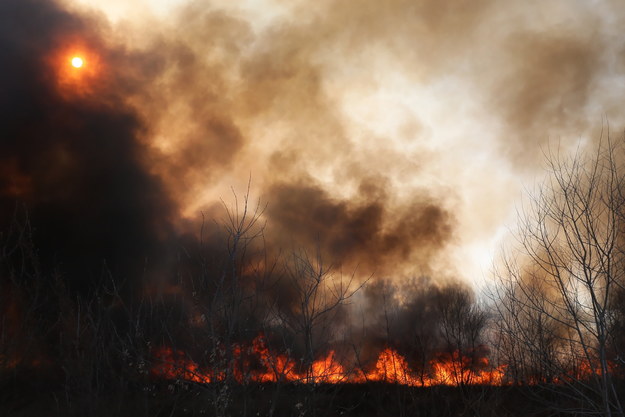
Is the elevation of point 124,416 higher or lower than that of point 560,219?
lower

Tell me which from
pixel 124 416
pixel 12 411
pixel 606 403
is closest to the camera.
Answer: pixel 606 403

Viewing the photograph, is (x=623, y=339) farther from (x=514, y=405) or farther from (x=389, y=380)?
(x=389, y=380)

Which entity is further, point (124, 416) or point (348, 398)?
point (348, 398)

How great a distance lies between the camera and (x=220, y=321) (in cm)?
852

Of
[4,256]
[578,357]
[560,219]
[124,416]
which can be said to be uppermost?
[560,219]

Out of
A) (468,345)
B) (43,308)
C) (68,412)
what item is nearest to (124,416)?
(68,412)

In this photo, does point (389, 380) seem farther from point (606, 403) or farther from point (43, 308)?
point (606, 403)

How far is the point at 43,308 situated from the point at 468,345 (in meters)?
25.5

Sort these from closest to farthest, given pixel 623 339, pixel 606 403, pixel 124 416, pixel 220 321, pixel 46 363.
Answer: pixel 606 403 < pixel 220 321 < pixel 623 339 < pixel 124 416 < pixel 46 363

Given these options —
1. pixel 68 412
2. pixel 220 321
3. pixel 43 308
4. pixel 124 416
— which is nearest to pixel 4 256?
pixel 220 321

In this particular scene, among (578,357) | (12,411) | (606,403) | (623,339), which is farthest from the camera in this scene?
(12,411)

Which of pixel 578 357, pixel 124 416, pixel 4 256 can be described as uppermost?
pixel 4 256

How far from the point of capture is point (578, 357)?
389 inches

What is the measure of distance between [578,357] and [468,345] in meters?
25.2
